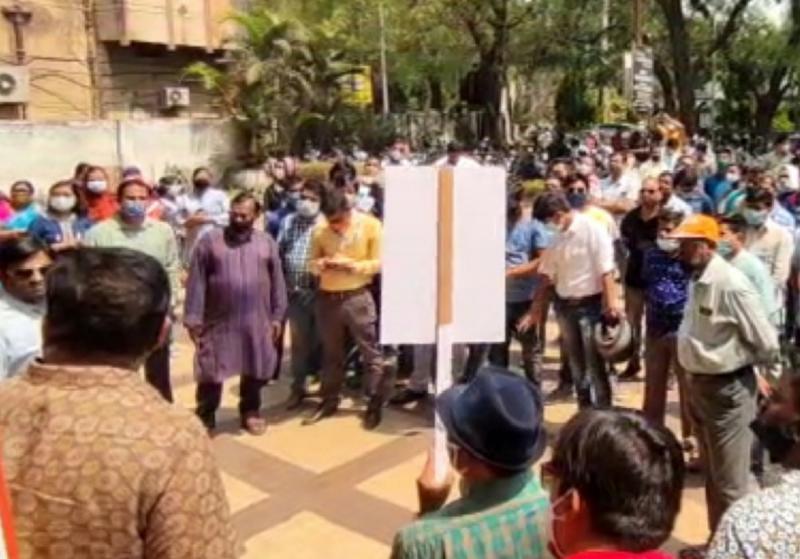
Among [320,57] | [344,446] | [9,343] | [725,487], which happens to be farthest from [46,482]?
[320,57]

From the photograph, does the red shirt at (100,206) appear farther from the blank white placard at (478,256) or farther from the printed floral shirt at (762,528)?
the printed floral shirt at (762,528)

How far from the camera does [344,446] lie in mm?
5633

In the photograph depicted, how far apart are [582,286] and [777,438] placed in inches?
125

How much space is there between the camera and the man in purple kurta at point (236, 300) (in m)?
5.45

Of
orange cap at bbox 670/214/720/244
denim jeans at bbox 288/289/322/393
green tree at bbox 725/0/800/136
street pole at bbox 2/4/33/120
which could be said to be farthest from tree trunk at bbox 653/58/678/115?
orange cap at bbox 670/214/720/244

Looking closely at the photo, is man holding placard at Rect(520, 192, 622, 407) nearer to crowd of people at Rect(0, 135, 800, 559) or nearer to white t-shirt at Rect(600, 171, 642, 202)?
crowd of people at Rect(0, 135, 800, 559)

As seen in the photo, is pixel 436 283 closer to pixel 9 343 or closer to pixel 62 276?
pixel 62 276

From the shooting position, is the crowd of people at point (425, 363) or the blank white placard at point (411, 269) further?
the blank white placard at point (411, 269)

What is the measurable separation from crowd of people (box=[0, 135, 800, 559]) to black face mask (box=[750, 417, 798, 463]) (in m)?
0.01

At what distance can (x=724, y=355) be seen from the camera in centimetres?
371

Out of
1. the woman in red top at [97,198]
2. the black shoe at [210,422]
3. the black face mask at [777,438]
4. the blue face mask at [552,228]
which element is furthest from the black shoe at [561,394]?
the black face mask at [777,438]

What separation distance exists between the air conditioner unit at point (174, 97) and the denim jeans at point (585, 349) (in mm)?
17802

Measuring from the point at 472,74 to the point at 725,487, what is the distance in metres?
28.2

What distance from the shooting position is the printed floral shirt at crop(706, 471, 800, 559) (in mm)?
1745
